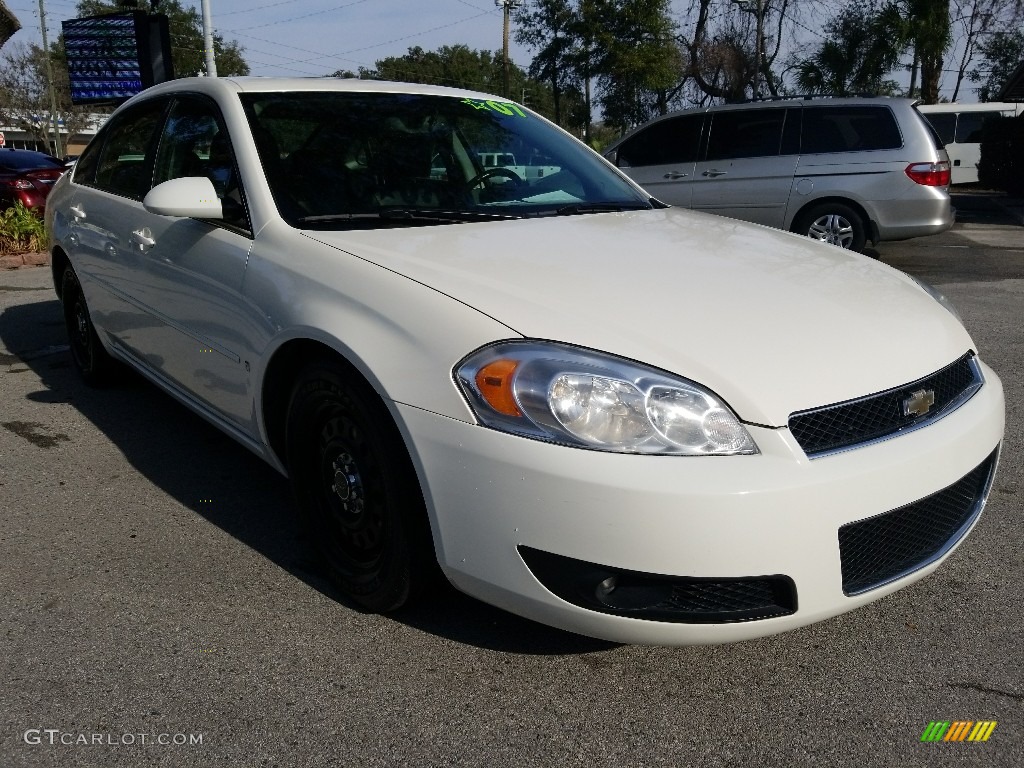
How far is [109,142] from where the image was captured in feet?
15.1

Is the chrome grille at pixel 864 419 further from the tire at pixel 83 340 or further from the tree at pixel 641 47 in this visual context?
the tree at pixel 641 47

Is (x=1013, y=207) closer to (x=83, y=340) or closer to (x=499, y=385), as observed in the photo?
(x=83, y=340)

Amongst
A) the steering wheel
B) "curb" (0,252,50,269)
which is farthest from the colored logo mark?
"curb" (0,252,50,269)

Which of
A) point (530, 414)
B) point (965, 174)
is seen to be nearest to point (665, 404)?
point (530, 414)

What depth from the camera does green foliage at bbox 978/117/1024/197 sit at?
69.7 ft

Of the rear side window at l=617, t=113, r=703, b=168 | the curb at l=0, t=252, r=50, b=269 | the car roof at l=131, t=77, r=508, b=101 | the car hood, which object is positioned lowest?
the curb at l=0, t=252, r=50, b=269

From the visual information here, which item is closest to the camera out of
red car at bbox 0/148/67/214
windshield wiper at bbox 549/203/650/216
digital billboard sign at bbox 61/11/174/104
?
windshield wiper at bbox 549/203/650/216

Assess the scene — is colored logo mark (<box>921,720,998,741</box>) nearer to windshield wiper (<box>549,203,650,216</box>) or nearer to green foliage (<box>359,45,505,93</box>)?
windshield wiper (<box>549,203,650,216</box>)

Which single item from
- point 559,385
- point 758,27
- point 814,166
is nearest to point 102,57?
point 814,166

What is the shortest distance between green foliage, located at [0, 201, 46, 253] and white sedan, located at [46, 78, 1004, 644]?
8.62 meters

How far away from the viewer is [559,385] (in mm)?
2131

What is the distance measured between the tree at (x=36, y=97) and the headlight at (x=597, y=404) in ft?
180

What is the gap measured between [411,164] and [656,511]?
73.4 inches

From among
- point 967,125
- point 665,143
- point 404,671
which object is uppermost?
point 967,125
